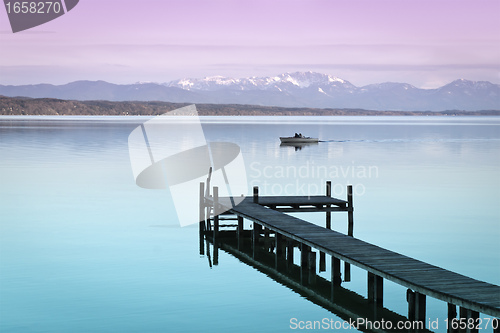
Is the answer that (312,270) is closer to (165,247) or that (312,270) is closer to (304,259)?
(304,259)

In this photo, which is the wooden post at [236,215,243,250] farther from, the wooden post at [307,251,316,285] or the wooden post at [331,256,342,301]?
the wooden post at [331,256,342,301]

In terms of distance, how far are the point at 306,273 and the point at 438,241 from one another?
813cm

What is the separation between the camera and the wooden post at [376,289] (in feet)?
55.6

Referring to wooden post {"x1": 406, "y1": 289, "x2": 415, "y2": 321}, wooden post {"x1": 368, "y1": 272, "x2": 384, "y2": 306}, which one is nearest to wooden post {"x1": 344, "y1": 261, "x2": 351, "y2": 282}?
wooden post {"x1": 368, "y1": 272, "x2": 384, "y2": 306}

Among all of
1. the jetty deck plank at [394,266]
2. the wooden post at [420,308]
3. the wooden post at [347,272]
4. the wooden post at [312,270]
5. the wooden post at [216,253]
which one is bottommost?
the wooden post at [216,253]

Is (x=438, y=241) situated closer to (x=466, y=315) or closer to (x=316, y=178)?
(x=466, y=315)

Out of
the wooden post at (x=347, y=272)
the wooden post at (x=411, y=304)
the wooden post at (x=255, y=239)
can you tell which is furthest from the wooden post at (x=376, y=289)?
the wooden post at (x=255, y=239)

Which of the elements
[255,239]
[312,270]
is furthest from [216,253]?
[312,270]

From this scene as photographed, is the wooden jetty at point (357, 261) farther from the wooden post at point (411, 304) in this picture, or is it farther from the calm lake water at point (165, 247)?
the calm lake water at point (165, 247)

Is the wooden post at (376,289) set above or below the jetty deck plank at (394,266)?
below

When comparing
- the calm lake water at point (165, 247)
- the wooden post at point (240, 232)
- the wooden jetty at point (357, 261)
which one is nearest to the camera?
the wooden jetty at point (357, 261)

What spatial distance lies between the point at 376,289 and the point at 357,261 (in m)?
0.95

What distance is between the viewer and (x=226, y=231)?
1035 inches

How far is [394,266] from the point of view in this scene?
52.9 ft
